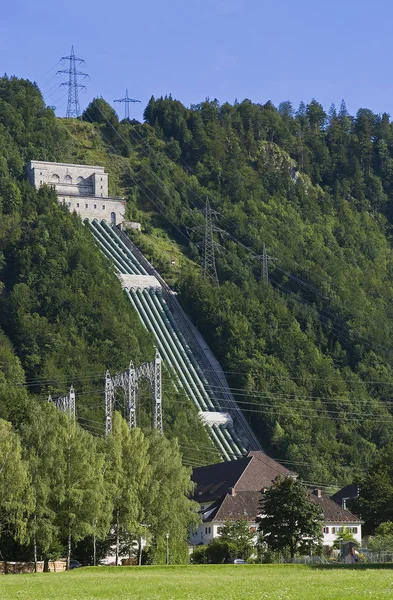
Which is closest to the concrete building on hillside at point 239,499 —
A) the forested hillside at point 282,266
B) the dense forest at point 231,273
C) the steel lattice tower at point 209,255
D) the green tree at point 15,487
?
the dense forest at point 231,273

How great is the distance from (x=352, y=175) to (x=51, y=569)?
13668cm

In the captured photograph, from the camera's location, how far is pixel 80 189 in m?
164

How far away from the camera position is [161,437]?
82.4 meters

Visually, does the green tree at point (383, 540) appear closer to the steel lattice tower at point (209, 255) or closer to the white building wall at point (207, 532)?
the white building wall at point (207, 532)

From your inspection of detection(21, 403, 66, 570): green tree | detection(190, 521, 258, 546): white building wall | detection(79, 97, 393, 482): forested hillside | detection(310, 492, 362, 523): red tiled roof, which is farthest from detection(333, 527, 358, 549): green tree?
detection(21, 403, 66, 570): green tree

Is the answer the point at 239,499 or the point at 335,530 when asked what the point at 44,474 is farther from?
the point at 335,530

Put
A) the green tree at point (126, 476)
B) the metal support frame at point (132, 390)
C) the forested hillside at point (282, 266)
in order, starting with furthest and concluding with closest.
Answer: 1. the forested hillside at point (282, 266)
2. the metal support frame at point (132, 390)
3. the green tree at point (126, 476)

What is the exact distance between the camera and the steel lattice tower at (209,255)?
155 meters

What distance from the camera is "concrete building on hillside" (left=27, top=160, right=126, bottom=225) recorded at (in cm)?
15975

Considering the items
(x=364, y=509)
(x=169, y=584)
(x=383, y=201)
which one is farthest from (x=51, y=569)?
(x=383, y=201)

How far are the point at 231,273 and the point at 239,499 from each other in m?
56.3

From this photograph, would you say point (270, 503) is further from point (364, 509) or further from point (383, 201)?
point (383, 201)

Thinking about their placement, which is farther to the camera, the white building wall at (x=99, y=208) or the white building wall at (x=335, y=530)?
the white building wall at (x=99, y=208)

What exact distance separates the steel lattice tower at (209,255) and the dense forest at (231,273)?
170 cm
